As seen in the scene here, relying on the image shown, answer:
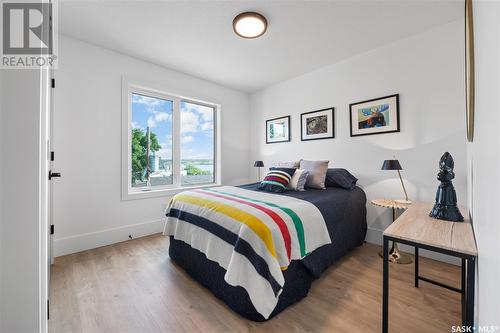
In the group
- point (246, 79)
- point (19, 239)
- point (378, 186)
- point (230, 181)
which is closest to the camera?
point (19, 239)

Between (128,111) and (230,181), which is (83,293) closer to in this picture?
(128,111)

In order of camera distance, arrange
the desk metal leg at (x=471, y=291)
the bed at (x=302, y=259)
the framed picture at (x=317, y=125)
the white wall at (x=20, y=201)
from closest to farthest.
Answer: the white wall at (x=20, y=201) < the desk metal leg at (x=471, y=291) < the bed at (x=302, y=259) < the framed picture at (x=317, y=125)

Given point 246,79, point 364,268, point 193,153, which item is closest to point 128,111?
point 193,153

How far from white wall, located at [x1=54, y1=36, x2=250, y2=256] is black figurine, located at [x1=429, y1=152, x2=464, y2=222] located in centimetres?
332

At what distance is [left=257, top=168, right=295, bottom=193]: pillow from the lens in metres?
2.54

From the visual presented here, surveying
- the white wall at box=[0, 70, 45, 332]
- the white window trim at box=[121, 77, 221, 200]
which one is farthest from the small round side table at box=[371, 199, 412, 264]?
the white window trim at box=[121, 77, 221, 200]

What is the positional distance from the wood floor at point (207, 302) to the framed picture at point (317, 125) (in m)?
1.93

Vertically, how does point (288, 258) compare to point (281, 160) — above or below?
below

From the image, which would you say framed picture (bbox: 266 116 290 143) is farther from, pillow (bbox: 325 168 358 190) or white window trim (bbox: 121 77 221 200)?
pillow (bbox: 325 168 358 190)

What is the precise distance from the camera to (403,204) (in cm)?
226

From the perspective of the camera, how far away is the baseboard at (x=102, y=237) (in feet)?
8.07

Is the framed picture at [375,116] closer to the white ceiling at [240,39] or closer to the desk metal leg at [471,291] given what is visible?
the white ceiling at [240,39]

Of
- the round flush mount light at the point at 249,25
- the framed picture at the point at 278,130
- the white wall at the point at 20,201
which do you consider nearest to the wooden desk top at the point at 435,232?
the white wall at the point at 20,201

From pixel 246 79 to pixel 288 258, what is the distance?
3328mm
